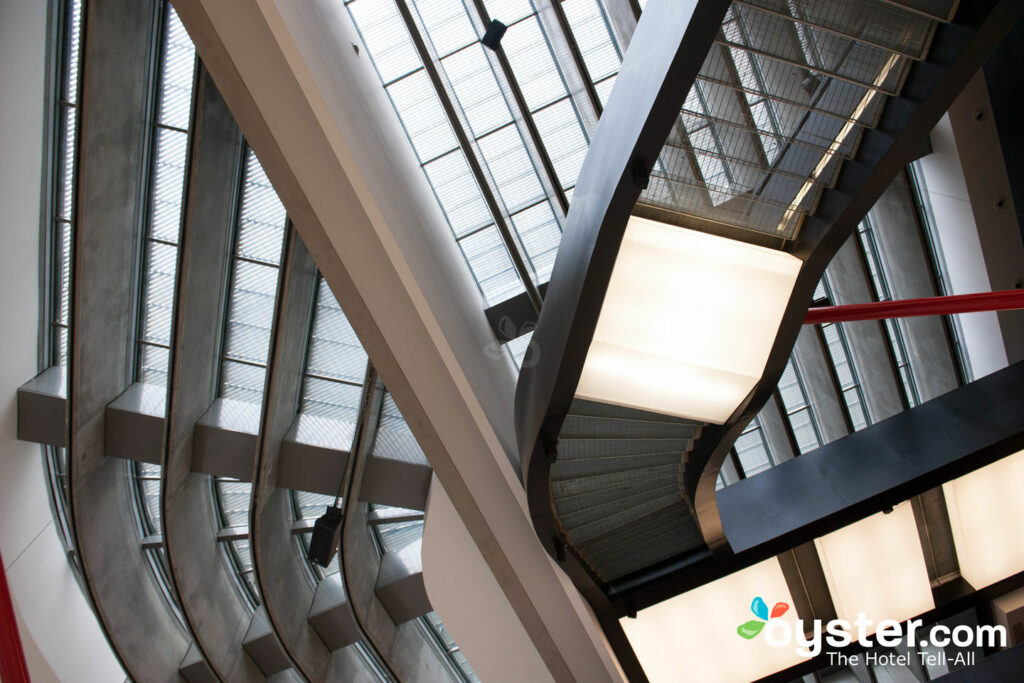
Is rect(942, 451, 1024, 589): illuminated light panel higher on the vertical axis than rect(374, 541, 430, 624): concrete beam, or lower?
lower

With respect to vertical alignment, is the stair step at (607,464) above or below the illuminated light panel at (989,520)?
above

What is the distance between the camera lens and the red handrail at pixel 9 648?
7.04 feet

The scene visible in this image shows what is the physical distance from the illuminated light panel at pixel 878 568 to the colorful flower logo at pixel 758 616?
1.88 feet

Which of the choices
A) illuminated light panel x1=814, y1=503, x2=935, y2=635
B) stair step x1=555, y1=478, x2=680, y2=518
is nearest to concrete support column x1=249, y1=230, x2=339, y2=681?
stair step x1=555, y1=478, x2=680, y2=518

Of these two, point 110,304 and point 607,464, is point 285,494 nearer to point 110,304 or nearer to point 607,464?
point 110,304

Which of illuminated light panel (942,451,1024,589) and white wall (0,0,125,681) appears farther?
illuminated light panel (942,451,1024,589)

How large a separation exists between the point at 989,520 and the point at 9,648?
8.25 meters

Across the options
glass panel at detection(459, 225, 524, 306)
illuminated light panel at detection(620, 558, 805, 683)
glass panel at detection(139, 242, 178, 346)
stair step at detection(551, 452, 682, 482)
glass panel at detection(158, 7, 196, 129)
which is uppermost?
glass panel at detection(158, 7, 196, 129)

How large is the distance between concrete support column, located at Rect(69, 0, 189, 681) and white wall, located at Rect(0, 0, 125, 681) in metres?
0.97

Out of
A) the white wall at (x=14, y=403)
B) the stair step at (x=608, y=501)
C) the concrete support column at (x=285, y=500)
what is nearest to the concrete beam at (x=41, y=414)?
the white wall at (x=14, y=403)

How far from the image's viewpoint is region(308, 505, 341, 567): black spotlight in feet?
26.2

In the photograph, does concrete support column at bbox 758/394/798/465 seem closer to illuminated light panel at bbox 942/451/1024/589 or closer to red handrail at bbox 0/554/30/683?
illuminated light panel at bbox 942/451/1024/589

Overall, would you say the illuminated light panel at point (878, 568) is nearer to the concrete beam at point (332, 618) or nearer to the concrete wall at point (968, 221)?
the concrete wall at point (968, 221)

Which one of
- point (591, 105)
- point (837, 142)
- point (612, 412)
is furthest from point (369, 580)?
point (837, 142)
